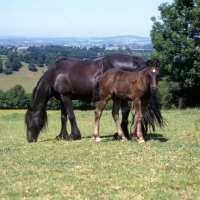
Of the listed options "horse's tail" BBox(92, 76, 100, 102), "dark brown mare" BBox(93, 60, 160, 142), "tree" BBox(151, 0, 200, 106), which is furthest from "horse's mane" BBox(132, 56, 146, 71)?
"tree" BBox(151, 0, 200, 106)

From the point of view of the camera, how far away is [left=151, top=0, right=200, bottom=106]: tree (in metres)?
38.7

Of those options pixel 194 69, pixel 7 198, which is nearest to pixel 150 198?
pixel 7 198

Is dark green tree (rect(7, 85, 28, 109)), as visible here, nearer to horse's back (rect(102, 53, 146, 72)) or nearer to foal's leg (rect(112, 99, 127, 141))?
horse's back (rect(102, 53, 146, 72))

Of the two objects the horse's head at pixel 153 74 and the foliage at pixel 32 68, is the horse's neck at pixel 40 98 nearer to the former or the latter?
the horse's head at pixel 153 74

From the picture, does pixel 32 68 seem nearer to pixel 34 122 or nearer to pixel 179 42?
pixel 179 42

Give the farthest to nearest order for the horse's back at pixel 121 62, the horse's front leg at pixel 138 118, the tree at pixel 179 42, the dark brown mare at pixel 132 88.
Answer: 1. the tree at pixel 179 42
2. the horse's back at pixel 121 62
3. the horse's front leg at pixel 138 118
4. the dark brown mare at pixel 132 88

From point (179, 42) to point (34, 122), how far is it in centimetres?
2838

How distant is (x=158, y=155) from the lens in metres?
8.98

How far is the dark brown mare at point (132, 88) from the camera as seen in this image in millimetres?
10523

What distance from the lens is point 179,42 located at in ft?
129

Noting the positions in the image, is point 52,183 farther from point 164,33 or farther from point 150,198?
point 164,33

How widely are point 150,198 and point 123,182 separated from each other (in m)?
0.85

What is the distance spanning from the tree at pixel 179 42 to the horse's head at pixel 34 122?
87.6 feet

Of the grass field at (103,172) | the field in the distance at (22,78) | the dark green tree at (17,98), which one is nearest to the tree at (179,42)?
the grass field at (103,172)
